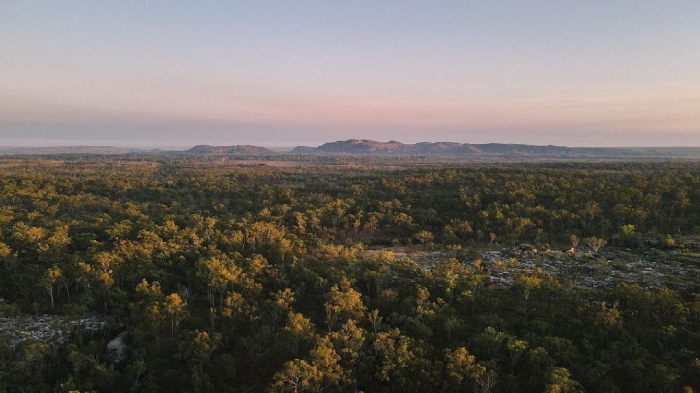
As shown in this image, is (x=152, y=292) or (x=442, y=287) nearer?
(x=152, y=292)

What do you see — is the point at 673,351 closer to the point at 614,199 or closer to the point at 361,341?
the point at 361,341

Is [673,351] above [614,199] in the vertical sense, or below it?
below

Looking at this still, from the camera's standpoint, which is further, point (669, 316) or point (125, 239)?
point (125, 239)

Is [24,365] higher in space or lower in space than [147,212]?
lower

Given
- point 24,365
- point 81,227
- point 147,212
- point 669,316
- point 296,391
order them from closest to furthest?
point 296,391, point 24,365, point 669,316, point 81,227, point 147,212

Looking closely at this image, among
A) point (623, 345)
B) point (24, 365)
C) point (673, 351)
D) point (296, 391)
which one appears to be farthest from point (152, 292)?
point (673, 351)

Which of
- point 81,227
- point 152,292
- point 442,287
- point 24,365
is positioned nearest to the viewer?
point 24,365

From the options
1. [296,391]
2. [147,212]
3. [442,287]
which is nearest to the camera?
[296,391]

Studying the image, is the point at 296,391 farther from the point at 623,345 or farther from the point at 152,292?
the point at 623,345

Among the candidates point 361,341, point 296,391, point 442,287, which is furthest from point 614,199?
point 296,391
